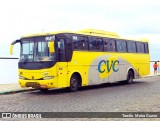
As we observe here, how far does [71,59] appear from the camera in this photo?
1833 cm

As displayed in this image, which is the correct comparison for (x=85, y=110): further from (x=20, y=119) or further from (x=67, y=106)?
(x=20, y=119)

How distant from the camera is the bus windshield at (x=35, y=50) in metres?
17.4

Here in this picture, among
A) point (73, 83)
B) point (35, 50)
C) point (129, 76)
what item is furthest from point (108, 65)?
point (35, 50)

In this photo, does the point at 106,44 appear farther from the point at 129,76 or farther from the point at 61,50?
the point at 61,50

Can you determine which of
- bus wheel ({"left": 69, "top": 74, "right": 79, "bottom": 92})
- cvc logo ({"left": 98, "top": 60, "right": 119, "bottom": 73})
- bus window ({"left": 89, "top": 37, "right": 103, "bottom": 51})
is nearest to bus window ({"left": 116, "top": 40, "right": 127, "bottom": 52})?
cvc logo ({"left": 98, "top": 60, "right": 119, "bottom": 73})

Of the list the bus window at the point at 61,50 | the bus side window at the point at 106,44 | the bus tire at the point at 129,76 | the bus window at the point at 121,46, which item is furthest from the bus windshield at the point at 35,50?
the bus tire at the point at 129,76

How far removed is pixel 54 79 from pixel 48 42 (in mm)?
1822

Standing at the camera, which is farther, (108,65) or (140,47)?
(140,47)

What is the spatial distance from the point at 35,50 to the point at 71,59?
1.90m

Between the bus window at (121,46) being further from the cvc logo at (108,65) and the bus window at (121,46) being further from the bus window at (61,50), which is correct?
the bus window at (61,50)

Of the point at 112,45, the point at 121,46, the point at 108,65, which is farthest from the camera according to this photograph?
the point at 121,46

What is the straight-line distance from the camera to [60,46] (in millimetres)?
17703

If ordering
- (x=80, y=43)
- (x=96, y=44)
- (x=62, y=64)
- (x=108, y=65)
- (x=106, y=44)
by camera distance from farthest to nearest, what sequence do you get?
(x=108, y=65), (x=106, y=44), (x=96, y=44), (x=80, y=43), (x=62, y=64)

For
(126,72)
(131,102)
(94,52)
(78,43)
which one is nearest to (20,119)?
(131,102)
